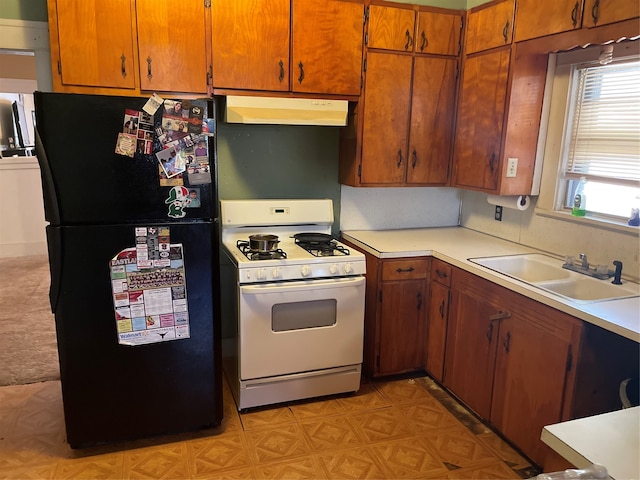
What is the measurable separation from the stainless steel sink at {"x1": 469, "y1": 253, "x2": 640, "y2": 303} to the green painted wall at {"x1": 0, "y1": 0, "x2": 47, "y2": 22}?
278 cm

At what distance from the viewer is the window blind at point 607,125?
7.85ft

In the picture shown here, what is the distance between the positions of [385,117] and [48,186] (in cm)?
195

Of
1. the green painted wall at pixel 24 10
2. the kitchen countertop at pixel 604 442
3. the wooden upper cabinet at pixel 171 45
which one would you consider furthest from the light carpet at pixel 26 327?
the kitchen countertop at pixel 604 442

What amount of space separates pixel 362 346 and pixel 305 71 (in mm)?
1667

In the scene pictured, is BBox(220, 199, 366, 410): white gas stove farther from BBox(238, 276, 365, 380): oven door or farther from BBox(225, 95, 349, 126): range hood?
BBox(225, 95, 349, 126): range hood

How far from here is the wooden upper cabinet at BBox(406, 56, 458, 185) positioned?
309cm

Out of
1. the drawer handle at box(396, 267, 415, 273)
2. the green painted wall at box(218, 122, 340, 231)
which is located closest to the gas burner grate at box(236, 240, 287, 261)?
the green painted wall at box(218, 122, 340, 231)

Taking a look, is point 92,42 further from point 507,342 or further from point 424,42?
point 507,342

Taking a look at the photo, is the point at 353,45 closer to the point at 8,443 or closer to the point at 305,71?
the point at 305,71

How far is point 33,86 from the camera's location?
606 centimetres

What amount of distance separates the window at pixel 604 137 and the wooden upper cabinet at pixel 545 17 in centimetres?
28

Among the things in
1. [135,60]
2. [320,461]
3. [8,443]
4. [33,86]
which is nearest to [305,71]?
[135,60]

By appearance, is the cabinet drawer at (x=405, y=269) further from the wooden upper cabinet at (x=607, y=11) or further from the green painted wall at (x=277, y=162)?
the wooden upper cabinet at (x=607, y=11)

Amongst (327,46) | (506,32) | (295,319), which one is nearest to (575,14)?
(506,32)
